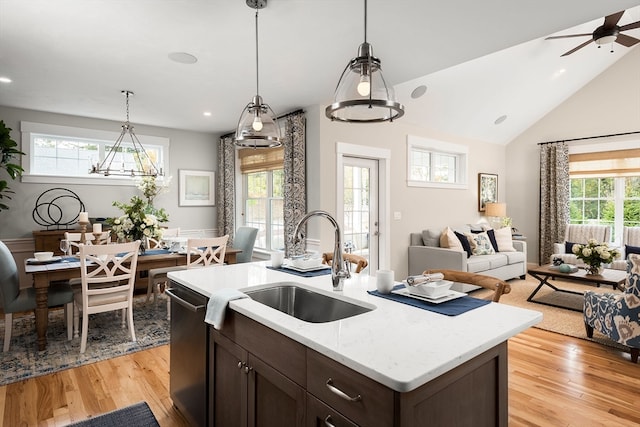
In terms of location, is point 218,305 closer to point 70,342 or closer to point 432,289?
point 432,289

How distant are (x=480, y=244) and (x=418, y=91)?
8.86ft

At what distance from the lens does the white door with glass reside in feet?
16.2

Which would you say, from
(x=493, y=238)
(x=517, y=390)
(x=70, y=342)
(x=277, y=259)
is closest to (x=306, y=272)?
(x=277, y=259)

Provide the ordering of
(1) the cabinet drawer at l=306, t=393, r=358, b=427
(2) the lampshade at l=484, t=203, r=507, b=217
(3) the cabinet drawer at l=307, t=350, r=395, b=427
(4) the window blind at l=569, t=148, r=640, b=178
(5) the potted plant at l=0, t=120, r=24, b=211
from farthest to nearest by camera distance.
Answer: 1. (2) the lampshade at l=484, t=203, r=507, b=217
2. (4) the window blind at l=569, t=148, r=640, b=178
3. (5) the potted plant at l=0, t=120, r=24, b=211
4. (1) the cabinet drawer at l=306, t=393, r=358, b=427
5. (3) the cabinet drawer at l=307, t=350, r=395, b=427

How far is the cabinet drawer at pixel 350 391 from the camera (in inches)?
37.9

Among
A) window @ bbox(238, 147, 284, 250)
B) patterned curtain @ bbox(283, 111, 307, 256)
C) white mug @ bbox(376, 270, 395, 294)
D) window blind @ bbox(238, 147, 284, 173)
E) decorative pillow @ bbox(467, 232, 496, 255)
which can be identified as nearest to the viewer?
white mug @ bbox(376, 270, 395, 294)

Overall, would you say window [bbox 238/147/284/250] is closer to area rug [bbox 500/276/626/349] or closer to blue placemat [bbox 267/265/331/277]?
blue placemat [bbox 267/265/331/277]

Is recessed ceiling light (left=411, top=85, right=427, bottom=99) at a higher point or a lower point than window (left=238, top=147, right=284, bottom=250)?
higher

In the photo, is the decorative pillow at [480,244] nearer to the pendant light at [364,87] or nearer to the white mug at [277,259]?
the white mug at [277,259]

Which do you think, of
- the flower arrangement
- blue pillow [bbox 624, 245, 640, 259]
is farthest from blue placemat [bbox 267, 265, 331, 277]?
blue pillow [bbox 624, 245, 640, 259]

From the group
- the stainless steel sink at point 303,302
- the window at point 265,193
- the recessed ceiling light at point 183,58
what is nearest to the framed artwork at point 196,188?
the window at point 265,193

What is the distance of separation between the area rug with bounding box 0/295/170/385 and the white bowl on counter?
2793 millimetres

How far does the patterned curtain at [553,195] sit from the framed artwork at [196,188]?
6435mm

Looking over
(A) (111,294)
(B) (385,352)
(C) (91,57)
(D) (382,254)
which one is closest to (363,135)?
(D) (382,254)
